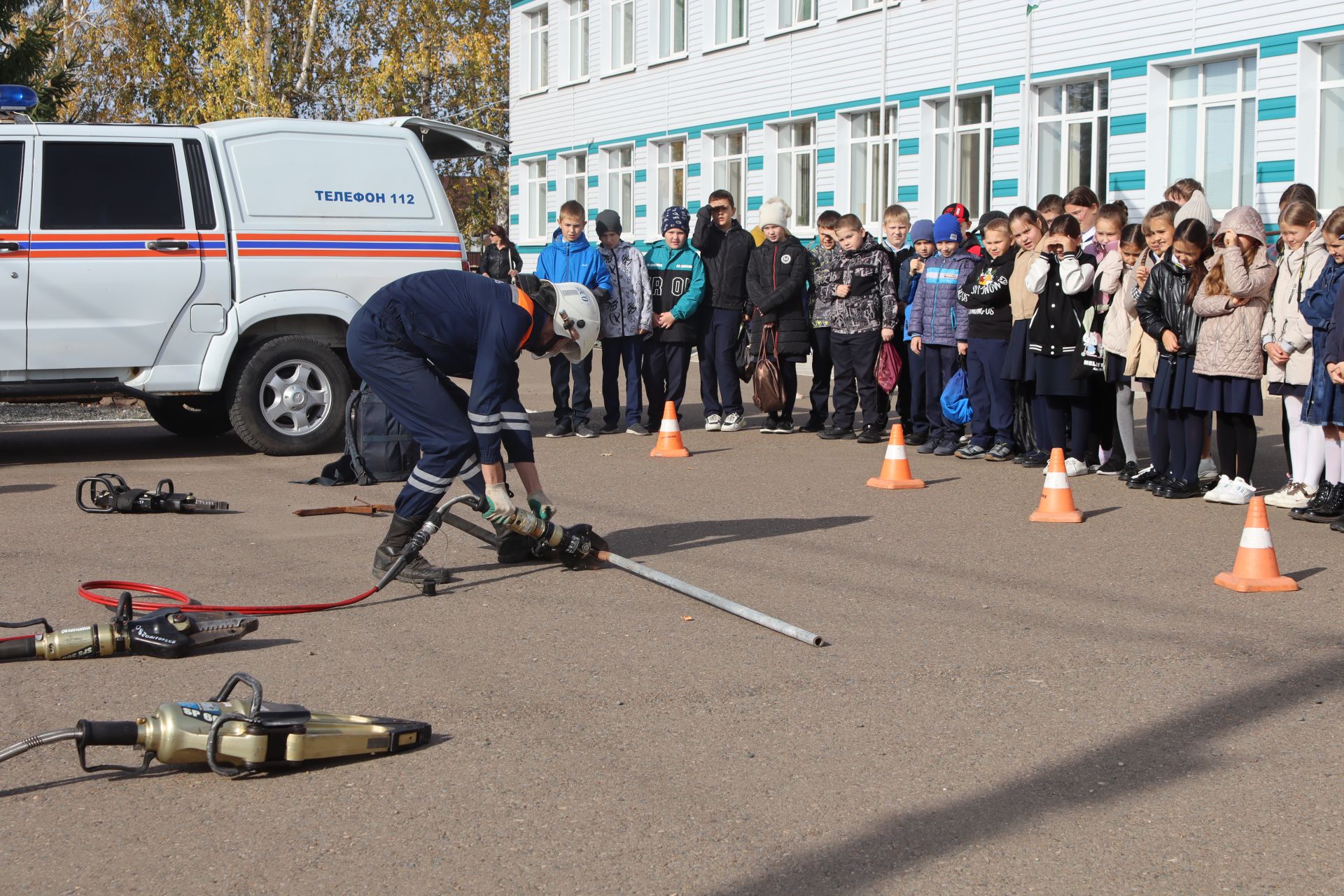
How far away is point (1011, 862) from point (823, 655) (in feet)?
7.08

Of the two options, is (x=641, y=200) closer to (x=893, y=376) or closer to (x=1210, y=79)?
(x=1210, y=79)

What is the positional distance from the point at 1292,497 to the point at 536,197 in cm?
3129

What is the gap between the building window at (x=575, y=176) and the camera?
3666 centimetres

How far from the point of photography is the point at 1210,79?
2033cm

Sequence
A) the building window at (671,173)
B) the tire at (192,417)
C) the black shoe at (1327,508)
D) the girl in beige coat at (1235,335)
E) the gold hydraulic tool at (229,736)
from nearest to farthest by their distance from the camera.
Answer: the gold hydraulic tool at (229,736), the black shoe at (1327,508), the girl in beige coat at (1235,335), the tire at (192,417), the building window at (671,173)

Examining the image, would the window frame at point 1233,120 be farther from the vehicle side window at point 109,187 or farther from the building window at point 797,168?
the vehicle side window at point 109,187

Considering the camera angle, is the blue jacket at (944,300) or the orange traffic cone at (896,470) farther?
the blue jacket at (944,300)

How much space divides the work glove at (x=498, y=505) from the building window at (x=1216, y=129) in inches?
598

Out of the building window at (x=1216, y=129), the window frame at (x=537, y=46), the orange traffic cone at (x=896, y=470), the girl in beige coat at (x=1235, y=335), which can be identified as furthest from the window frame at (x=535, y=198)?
the girl in beige coat at (x=1235, y=335)

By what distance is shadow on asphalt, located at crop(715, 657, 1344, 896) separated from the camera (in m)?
3.92

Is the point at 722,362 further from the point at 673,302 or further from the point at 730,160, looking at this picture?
the point at 730,160

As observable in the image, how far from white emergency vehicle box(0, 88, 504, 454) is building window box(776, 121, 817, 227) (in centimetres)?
1694

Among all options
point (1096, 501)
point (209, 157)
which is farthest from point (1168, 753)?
point (209, 157)

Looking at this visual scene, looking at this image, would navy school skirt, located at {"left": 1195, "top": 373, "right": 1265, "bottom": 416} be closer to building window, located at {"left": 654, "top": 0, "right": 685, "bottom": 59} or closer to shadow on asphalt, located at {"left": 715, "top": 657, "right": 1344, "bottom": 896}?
shadow on asphalt, located at {"left": 715, "top": 657, "right": 1344, "bottom": 896}
